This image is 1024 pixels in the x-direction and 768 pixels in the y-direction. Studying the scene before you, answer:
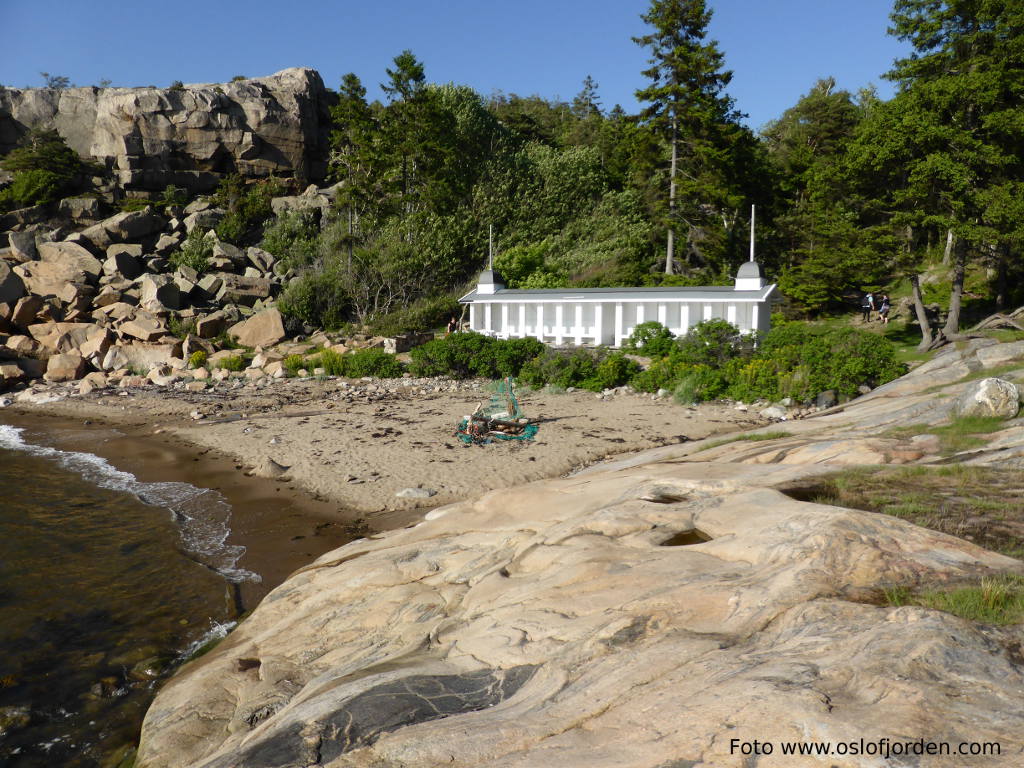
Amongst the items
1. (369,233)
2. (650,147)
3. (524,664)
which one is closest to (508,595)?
(524,664)

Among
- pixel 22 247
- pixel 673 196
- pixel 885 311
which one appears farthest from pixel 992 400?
pixel 22 247

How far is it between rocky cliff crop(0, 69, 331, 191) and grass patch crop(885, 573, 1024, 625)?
5270 centimetres

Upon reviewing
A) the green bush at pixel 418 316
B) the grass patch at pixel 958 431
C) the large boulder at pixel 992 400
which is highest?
the green bush at pixel 418 316

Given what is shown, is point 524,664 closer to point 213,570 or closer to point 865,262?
point 213,570

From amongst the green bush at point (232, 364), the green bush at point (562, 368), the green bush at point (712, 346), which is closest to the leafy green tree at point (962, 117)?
the green bush at point (712, 346)

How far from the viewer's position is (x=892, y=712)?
9.46 ft

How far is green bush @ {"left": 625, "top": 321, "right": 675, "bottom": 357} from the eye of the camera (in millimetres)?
22578

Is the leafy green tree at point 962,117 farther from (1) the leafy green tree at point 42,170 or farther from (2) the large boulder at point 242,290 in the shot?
(1) the leafy green tree at point 42,170

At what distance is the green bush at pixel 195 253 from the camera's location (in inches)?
1495

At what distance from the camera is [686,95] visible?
36.1 metres

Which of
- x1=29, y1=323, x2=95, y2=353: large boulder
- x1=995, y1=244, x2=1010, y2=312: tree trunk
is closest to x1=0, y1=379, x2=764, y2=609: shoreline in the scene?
x1=29, y1=323, x2=95, y2=353: large boulder

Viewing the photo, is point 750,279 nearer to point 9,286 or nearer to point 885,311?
point 885,311

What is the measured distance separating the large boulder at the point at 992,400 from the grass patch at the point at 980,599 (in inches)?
205

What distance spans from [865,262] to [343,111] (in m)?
31.4
